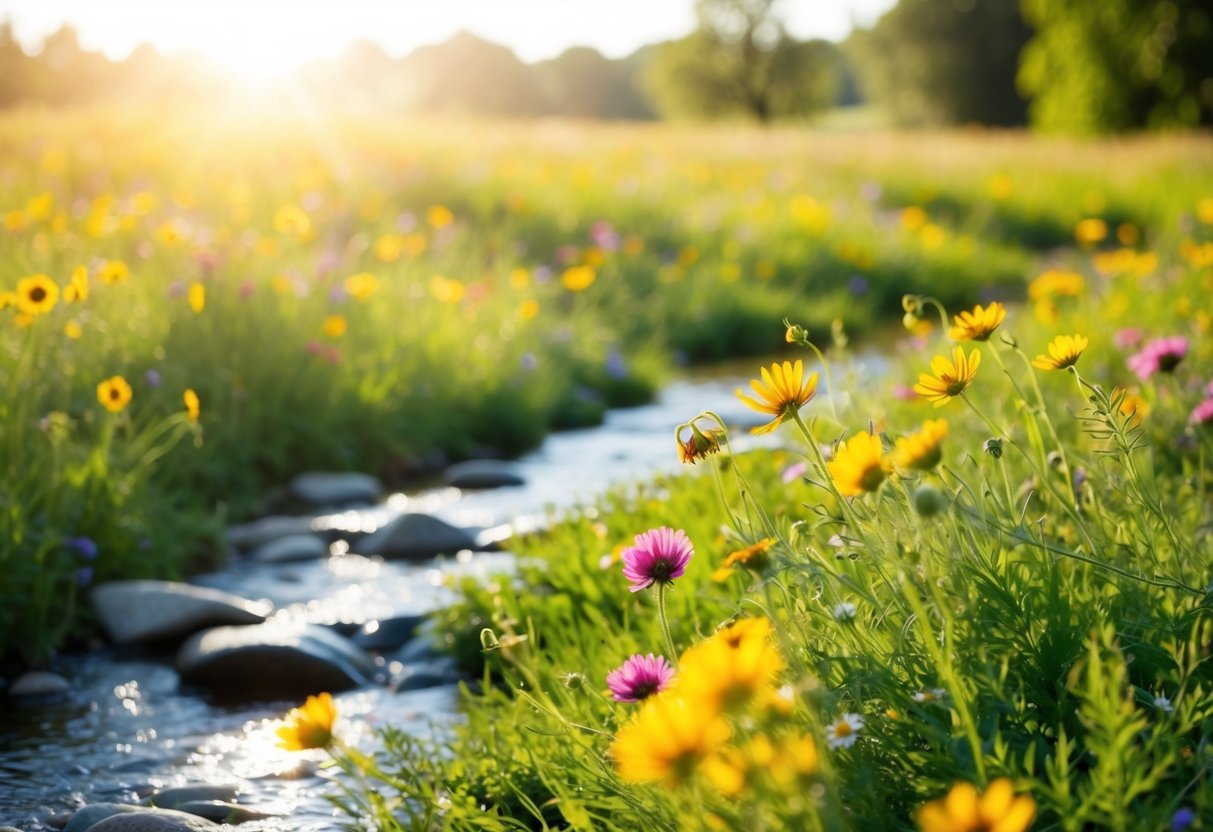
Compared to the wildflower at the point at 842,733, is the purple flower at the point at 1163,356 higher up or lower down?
higher up

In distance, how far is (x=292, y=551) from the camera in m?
3.92

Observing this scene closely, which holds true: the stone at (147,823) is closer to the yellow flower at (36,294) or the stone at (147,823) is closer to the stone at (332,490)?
the yellow flower at (36,294)

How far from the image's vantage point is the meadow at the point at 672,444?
1.38 metres

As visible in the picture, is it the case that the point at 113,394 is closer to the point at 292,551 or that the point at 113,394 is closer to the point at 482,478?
the point at 292,551

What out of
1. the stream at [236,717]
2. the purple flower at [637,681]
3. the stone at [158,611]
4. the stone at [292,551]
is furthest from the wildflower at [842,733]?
the stone at [292,551]

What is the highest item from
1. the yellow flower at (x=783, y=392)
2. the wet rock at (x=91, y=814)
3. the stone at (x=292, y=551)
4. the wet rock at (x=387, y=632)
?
the yellow flower at (x=783, y=392)

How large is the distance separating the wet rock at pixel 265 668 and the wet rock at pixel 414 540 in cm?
Result: 102

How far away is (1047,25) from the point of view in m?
25.5

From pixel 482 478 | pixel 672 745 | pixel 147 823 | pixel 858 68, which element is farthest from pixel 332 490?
pixel 858 68

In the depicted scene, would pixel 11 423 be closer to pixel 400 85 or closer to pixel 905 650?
pixel 905 650

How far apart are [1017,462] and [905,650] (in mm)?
1621

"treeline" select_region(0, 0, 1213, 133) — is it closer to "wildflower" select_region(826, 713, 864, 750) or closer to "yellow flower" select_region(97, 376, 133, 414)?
"yellow flower" select_region(97, 376, 133, 414)

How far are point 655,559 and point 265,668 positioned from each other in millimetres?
1728

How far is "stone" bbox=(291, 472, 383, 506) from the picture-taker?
456 cm
